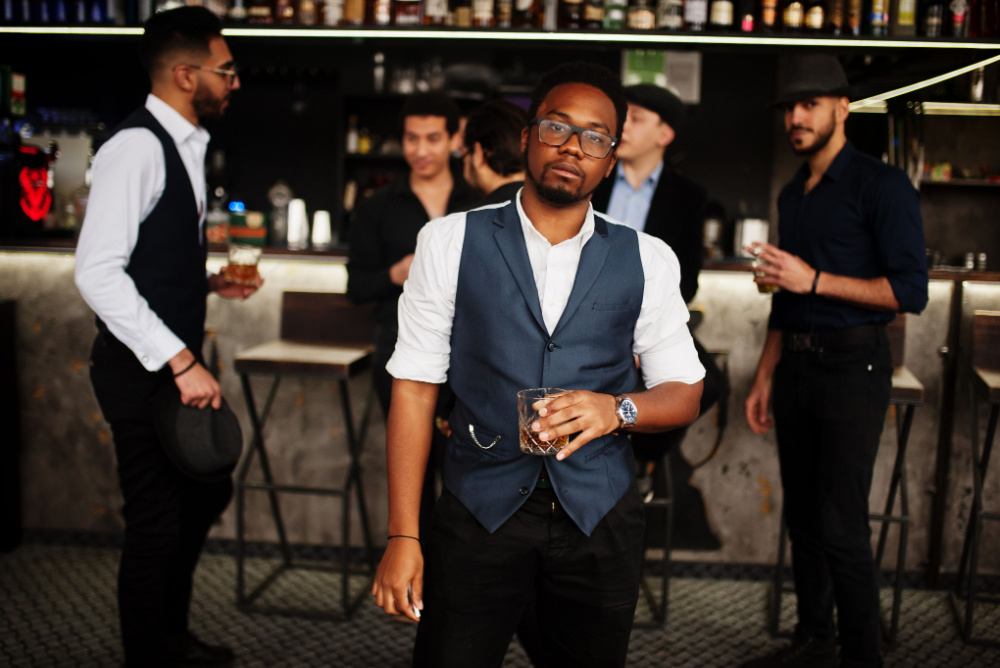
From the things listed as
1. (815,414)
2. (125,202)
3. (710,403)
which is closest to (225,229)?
(125,202)

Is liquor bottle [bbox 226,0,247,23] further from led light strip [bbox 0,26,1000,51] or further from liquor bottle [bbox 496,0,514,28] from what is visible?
liquor bottle [bbox 496,0,514,28]

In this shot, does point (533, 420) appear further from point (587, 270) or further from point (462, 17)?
point (462, 17)

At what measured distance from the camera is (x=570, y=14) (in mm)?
3344

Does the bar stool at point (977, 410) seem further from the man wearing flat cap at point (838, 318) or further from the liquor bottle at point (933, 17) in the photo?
the liquor bottle at point (933, 17)

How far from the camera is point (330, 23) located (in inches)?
131

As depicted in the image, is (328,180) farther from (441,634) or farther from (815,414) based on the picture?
(441,634)

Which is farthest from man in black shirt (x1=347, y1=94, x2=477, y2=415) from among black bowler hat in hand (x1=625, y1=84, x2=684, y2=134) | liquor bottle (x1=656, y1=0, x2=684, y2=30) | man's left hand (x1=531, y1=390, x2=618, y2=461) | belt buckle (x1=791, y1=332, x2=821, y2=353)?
man's left hand (x1=531, y1=390, x2=618, y2=461)

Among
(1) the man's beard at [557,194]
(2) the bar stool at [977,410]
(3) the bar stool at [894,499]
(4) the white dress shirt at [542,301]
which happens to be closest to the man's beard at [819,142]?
(3) the bar stool at [894,499]

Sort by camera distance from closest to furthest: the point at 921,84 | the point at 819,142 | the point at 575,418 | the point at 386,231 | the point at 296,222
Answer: the point at 575,418, the point at 819,142, the point at 386,231, the point at 921,84, the point at 296,222

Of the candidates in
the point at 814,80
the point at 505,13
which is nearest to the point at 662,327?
the point at 814,80

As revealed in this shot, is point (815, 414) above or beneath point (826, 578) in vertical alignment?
above

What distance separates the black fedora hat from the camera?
2.37 meters

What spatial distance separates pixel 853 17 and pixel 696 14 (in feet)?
1.74

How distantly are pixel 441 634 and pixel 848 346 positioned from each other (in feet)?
5.08
